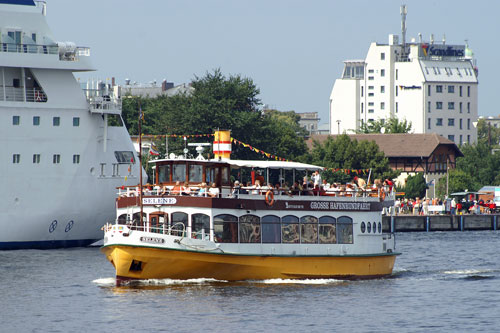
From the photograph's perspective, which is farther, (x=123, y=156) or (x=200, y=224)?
(x=123, y=156)

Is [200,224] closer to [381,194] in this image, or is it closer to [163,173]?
[163,173]

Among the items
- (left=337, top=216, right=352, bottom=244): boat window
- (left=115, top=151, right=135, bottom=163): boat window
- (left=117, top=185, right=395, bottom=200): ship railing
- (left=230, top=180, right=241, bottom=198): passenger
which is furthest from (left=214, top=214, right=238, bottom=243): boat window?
(left=115, top=151, right=135, bottom=163): boat window

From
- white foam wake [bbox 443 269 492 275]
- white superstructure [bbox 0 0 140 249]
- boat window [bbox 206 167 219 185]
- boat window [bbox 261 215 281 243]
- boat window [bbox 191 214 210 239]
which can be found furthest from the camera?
white superstructure [bbox 0 0 140 249]

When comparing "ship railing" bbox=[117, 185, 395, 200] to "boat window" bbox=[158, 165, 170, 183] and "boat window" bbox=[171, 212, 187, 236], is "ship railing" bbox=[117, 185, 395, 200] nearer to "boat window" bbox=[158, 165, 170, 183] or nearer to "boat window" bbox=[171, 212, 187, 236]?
"boat window" bbox=[158, 165, 170, 183]

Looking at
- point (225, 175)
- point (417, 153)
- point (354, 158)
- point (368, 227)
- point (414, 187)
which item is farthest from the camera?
point (417, 153)

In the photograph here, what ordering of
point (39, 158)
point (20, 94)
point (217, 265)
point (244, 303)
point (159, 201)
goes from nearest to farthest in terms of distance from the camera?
1. point (244, 303)
2. point (217, 265)
3. point (159, 201)
4. point (39, 158)
5. point (20, 94)

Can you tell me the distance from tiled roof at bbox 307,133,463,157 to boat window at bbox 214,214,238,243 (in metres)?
94.2

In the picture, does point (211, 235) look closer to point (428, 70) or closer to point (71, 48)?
point (71, 48)

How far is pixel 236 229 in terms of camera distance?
41.8 m

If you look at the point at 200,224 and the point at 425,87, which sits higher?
the point at 425,87

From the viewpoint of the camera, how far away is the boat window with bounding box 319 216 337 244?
44094 mm

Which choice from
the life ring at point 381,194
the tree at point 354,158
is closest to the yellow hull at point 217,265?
the life ring at point 381,194

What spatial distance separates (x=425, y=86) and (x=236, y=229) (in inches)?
5670

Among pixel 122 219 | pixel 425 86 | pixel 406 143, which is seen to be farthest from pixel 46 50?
pixel 425 86
